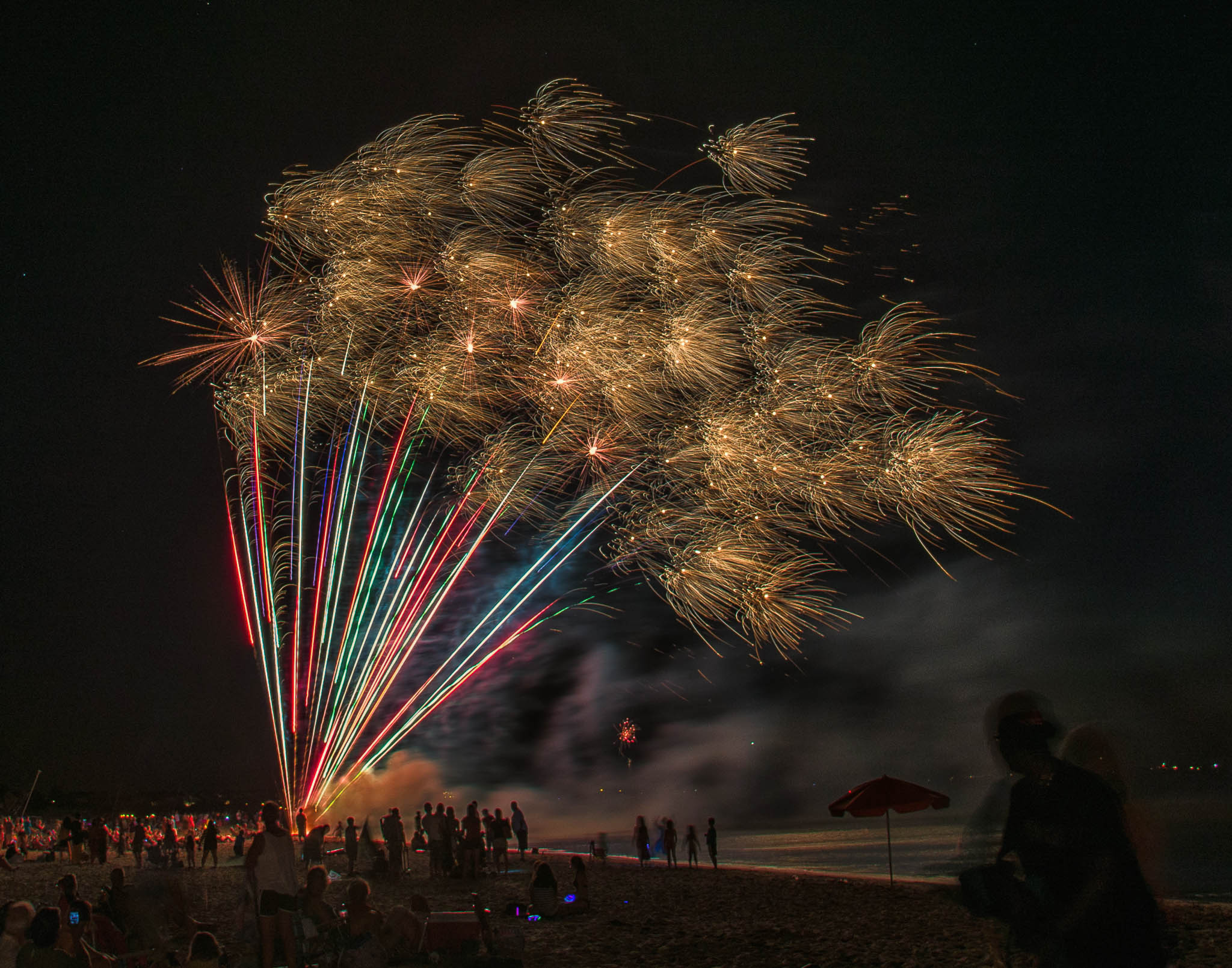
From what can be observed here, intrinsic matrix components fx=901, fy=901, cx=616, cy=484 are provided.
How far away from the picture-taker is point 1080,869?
8.64 ft

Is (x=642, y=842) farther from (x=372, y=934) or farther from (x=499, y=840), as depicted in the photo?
(x=372, y=934)

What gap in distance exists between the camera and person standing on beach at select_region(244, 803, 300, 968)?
7266 mm

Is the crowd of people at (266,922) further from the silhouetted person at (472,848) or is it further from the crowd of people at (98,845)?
the crowd of people at (98,845)

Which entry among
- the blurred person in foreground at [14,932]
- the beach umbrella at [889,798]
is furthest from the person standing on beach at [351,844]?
the blurred person in foreground at [14,932]

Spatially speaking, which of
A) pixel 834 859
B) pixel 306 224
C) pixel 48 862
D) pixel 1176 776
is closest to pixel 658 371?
pixel 306 224

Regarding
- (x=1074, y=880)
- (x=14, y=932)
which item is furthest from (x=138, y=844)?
(x=1074, y=880)

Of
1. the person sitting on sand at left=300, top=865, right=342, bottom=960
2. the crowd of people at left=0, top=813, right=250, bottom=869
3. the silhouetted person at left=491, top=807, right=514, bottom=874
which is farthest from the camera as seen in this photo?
the crowd of people at left=0, top=813, right=250, bottom=869

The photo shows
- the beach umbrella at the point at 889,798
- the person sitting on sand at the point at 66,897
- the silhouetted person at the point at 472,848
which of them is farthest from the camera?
the silhouetted person at the point at 472,848

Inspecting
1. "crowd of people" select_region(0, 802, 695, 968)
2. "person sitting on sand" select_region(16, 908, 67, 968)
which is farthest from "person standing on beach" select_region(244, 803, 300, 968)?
"person sitting on sand" select_region(16, 908, 67, 968)

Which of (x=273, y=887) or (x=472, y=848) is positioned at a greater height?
(x=273, y=887)

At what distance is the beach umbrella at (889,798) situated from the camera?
1656 cm

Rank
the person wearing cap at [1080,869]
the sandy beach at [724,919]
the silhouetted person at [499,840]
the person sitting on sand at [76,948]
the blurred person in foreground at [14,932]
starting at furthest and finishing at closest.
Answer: the silhouetted person at [499,840], the sandy beach at [724,919], the blurred person in foreground at [14,932], the person sitting on sand at [76,948], the person wearing cap at [1080,869]

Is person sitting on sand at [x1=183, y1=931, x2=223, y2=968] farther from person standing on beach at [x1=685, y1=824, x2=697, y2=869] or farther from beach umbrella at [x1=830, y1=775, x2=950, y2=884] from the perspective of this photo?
person standing on beach at [x1=685, y1=824, x2=697, y2=869]

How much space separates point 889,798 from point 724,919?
5024 mm
